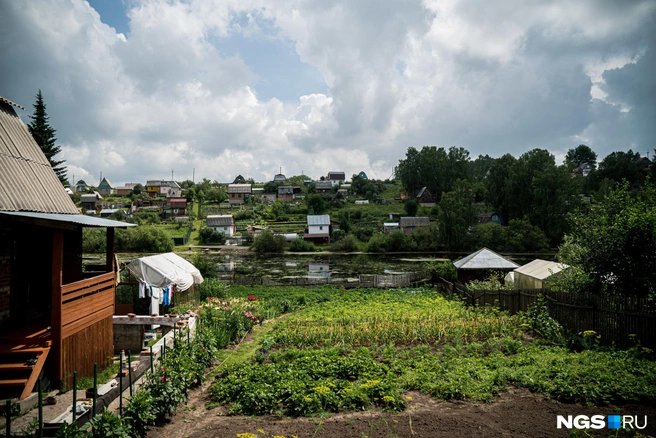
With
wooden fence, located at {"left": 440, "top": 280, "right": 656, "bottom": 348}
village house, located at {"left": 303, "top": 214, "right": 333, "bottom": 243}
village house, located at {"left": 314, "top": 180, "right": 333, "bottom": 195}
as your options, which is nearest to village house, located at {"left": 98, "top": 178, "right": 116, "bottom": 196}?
village house, located at {"left": 314, "top": 180, "right": 333, "bottom": 195}

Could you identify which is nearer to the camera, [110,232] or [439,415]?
[439,415]

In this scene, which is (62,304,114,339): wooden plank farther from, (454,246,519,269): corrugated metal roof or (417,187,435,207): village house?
(417,187,435,207): village house

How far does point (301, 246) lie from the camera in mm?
61125

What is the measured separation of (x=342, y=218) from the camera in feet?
240

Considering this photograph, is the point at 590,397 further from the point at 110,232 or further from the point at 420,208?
the point at 420,208

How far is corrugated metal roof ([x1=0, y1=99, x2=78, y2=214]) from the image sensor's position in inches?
333

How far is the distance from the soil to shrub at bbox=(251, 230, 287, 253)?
53.1m

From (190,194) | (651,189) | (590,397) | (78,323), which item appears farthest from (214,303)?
(190,194)

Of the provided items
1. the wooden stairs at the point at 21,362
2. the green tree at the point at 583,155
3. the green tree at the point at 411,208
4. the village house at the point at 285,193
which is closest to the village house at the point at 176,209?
the village house at the point at 285,193

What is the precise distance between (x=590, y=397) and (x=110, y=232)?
11.2 metres

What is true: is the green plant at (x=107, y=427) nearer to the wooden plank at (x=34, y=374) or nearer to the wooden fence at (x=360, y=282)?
the wooden plank at (x=34, y=374)

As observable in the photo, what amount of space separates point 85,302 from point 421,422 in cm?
726

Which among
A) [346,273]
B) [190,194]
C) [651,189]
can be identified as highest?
[190,194]

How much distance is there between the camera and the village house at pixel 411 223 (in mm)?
69062
